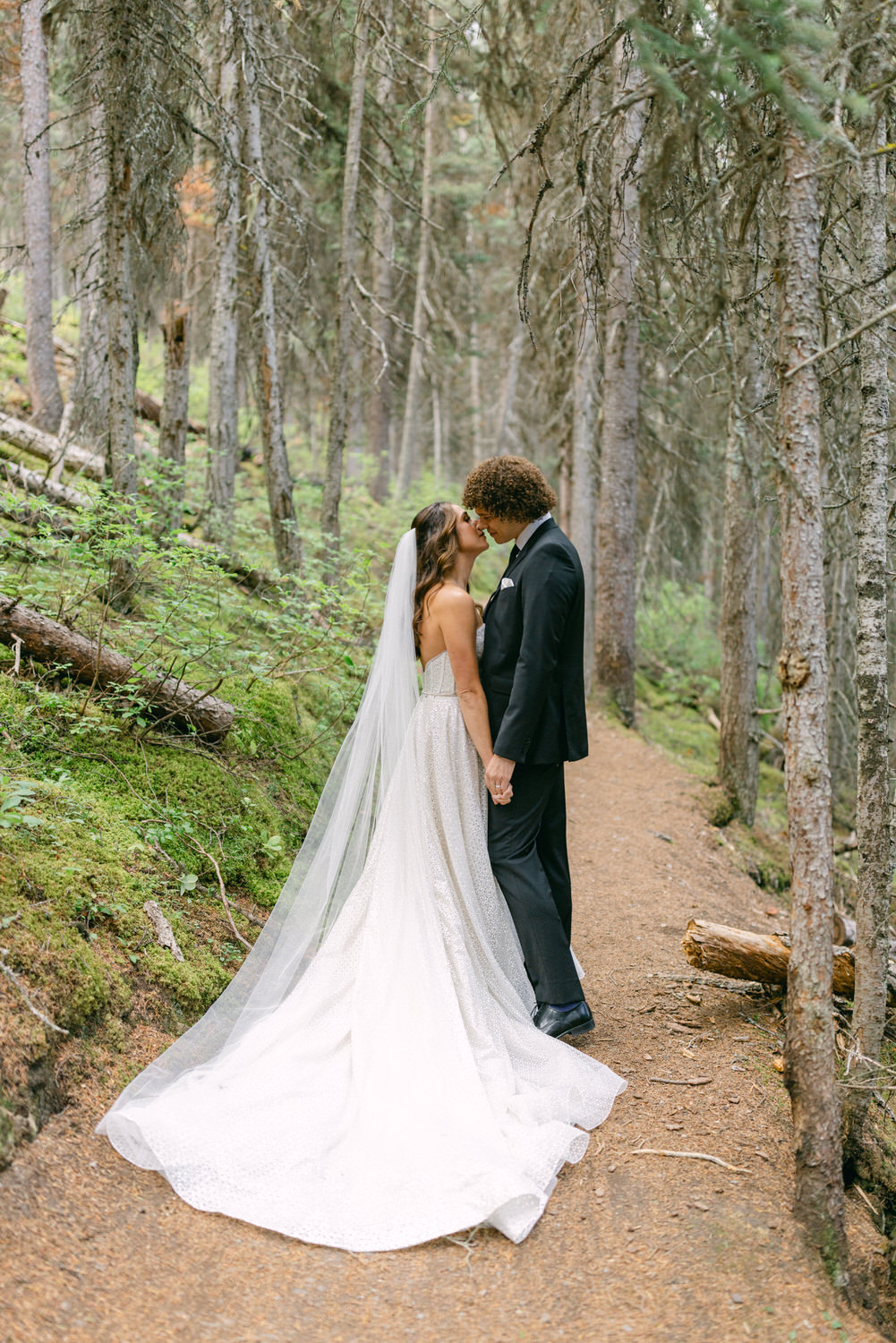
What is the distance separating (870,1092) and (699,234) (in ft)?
12.0

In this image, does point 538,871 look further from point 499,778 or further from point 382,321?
point 382,321

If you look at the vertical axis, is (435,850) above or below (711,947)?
above

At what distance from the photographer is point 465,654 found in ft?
13.6

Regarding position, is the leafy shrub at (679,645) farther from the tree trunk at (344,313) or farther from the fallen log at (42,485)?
the fallen log at (42,485)

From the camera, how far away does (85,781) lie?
14.8ft

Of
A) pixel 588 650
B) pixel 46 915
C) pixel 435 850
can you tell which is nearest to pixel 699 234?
pixel 435 850

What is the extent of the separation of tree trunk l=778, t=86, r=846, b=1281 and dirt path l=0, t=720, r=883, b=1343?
1.15ft

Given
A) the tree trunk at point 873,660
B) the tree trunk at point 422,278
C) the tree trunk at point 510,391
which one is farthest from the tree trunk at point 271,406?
the tree trunk at point 510,391

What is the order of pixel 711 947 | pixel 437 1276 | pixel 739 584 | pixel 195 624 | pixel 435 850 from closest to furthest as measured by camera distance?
1. pixel 437 1276
2. pixel 435 850
3. pixel 711 947
4. pixel 195 624
5. pixel 739 584

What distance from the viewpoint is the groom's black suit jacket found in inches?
157

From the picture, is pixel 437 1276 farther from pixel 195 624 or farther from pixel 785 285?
pixel 195 624

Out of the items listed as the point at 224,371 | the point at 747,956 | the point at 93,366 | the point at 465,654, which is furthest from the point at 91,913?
the point at 224,371

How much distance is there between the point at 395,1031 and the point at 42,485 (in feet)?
19.3

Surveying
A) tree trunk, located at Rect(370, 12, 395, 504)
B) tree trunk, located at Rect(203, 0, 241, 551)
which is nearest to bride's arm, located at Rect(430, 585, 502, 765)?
tree trunk, located at Rect(203, 0, 241, 551)
